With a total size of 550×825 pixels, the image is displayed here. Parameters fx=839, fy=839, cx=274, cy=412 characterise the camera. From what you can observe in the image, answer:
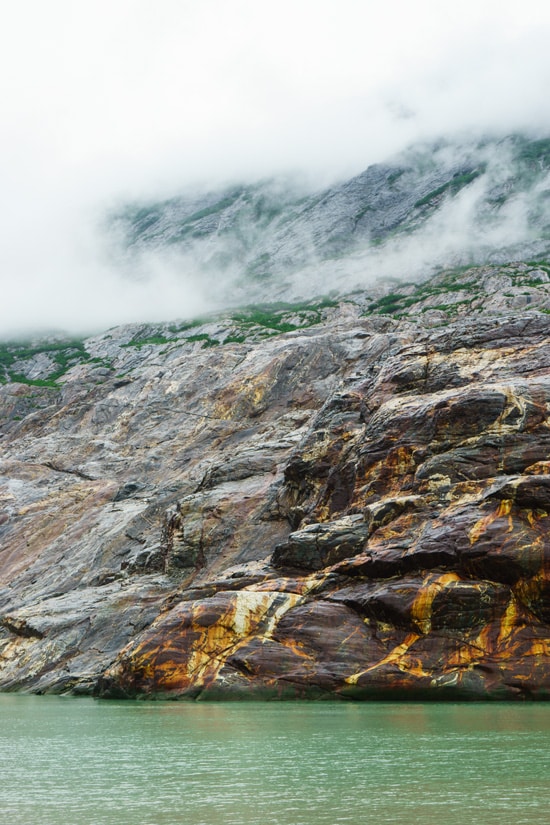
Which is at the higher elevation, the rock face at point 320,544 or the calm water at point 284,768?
the rock face at point 320,544

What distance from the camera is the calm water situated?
16.7 metres

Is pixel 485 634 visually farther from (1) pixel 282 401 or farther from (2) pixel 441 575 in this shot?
(1) pixel 282 401

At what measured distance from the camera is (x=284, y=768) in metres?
22.4

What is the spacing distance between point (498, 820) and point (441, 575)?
31083mm

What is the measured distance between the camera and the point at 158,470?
105750 millimetres

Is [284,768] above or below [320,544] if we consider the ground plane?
below

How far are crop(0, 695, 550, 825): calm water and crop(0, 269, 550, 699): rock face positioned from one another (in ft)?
21.1

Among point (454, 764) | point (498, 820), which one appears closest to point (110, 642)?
point (454, 764)

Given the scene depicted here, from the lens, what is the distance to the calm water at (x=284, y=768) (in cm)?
1673

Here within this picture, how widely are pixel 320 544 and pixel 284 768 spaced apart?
103 feet

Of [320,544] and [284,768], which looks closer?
[284,768]

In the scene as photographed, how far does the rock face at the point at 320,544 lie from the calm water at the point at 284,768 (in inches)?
253

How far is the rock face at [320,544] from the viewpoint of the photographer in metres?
44.5

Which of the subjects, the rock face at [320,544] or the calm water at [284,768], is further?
the rock face at [320,544]
